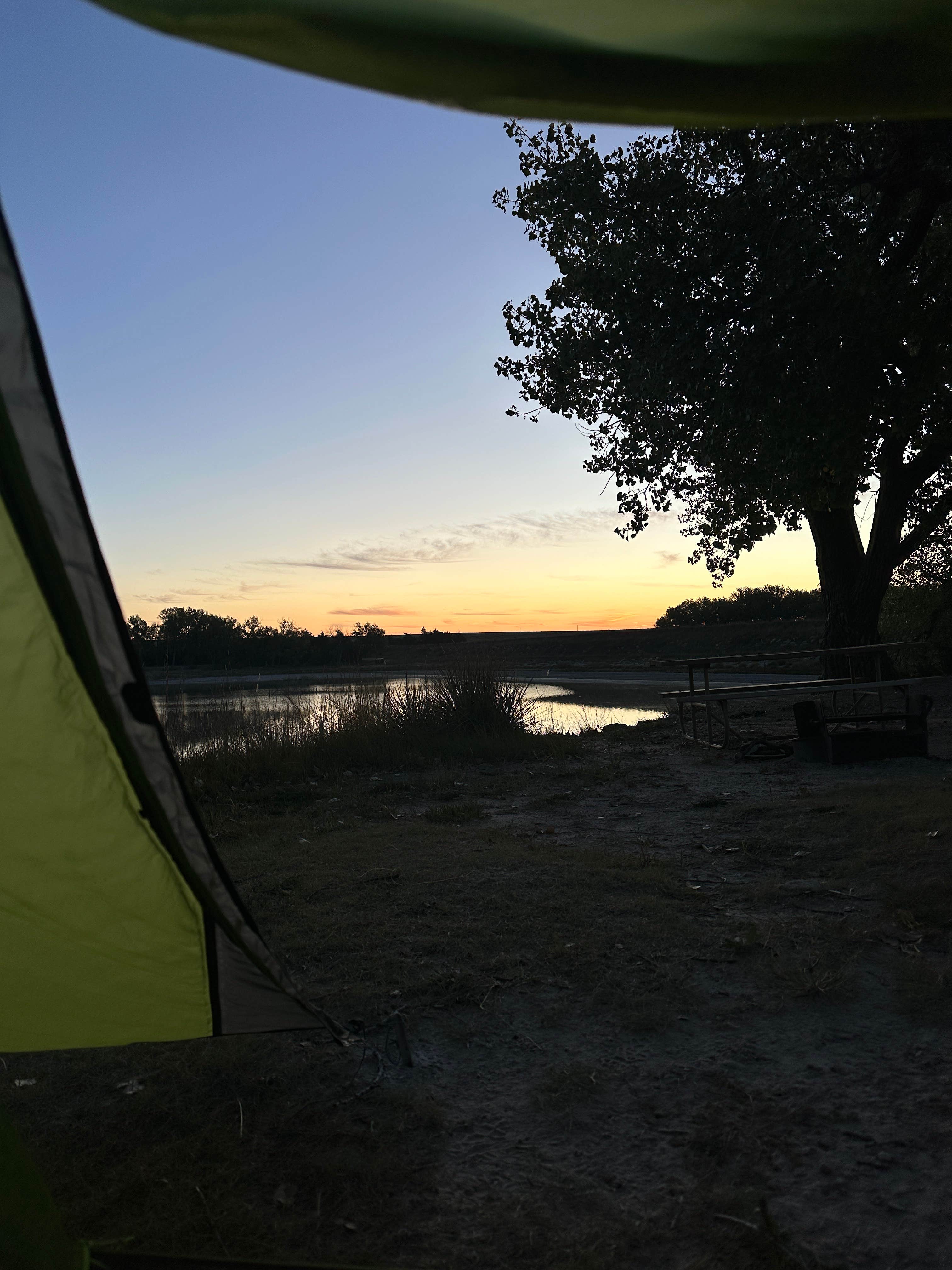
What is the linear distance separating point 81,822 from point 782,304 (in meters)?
8.12

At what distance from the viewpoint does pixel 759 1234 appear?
164cm

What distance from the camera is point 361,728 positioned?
933cm

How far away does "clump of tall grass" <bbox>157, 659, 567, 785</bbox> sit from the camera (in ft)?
27.5

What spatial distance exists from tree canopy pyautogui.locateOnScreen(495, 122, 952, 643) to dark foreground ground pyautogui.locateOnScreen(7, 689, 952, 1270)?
17.0ft

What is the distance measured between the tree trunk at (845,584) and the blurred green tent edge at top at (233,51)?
423 inches

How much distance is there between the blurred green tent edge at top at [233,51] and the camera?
51.1 inches

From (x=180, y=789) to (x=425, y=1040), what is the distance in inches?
55.7

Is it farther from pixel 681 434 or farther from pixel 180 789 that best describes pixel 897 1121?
pixel 681 434

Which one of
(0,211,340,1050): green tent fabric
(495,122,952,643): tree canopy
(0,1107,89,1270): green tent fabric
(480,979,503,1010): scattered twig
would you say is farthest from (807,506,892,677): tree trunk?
(0,1107,89,1270): green tent fabric

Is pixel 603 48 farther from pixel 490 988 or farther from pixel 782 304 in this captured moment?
pixel 782 304

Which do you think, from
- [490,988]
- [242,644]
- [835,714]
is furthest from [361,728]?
[242,644]

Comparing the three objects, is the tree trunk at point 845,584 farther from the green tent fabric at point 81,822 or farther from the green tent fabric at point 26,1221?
the green tent fabric at point 26,1221

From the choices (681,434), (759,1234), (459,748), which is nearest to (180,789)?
(759,1234)

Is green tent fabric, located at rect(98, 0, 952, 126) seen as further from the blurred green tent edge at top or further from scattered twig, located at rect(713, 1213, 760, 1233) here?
scattered twig, located at rect(713, 1213, 760, 1233)
